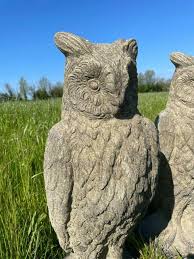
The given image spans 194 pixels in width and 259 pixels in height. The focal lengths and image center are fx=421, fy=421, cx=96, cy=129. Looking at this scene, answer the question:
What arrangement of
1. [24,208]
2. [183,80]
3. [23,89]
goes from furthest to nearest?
[23,89], [24,208], [183,80]

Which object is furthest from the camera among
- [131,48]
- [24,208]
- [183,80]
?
[24,208]

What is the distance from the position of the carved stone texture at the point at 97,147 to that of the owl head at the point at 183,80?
0.38m

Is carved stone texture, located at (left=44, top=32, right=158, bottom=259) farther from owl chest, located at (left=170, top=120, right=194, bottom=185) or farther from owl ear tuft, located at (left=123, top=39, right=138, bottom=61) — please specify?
owl chest, located at (left=170, top=120, right=194, bottom=185)

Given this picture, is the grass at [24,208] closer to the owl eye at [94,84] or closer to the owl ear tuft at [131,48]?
the owl eye at [94,84]

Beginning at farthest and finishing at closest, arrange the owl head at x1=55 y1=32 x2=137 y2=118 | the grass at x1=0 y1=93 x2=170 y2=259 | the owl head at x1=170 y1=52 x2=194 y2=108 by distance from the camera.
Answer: the owl head at x1=170 y1=52 x2=194 y2=108
the grass at x1=0 y1=93 x2=170 y2=259
the owl head at x1=55 y1=32 x2=137 y2=118

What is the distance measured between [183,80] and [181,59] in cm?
11

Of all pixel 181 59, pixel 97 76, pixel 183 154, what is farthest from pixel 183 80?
pixel 97 76

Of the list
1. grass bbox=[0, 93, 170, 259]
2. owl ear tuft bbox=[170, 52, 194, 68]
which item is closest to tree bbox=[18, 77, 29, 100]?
grass bbox=[0, 93, 170, 259]

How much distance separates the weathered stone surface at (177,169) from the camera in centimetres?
220

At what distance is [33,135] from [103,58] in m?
1.99

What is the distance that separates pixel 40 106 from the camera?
6824mm

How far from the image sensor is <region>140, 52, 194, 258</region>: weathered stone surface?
2199mm

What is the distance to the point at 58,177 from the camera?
182 cm

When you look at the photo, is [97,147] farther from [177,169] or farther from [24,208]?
[24,208]
